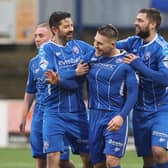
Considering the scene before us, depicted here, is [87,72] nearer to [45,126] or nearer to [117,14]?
[45,126]

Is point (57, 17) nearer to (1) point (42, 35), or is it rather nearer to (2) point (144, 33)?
(1) point (42, 35)

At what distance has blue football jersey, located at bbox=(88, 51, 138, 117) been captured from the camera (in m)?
9.48

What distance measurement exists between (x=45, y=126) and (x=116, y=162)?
932 millimetres

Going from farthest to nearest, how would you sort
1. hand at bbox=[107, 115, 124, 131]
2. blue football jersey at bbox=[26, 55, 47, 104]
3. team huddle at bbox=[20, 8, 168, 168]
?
1. blue football jersey at bbox=[26, 55, 47, 104]
2. team huddle at bbox=[20, 8, 168, 168]
3. hand at bbox=[107, 115, 124, 131]

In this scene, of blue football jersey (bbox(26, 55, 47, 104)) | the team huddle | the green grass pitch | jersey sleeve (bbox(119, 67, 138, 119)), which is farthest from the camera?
the green grass pitch

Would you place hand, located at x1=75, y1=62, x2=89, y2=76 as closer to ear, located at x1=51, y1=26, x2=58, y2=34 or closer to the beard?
ear, located at x1=51, y1=26, x2=58, y2=34

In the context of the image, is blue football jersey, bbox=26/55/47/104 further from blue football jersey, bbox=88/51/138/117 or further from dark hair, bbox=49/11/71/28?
blue football jersey, bbox=88/51/138/117

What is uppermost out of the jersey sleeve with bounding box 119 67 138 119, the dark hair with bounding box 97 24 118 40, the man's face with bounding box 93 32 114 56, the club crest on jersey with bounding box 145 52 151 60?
the dark hair with bounding box 97 24 118 40

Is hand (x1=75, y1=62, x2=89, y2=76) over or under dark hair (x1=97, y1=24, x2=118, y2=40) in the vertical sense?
under

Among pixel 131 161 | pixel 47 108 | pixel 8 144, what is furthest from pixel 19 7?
pixel 47 108

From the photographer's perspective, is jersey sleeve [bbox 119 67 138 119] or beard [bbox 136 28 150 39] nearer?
jersey sleeve [bbox 119 67 138 119]

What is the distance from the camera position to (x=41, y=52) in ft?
32.4

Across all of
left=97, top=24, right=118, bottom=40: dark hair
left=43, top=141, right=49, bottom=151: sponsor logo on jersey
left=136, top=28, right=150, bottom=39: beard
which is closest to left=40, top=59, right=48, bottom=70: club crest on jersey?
left=97, top=24, right=118, bottom=40: dark hair

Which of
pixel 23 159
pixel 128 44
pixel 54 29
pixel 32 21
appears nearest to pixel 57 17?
pixel 54 29
